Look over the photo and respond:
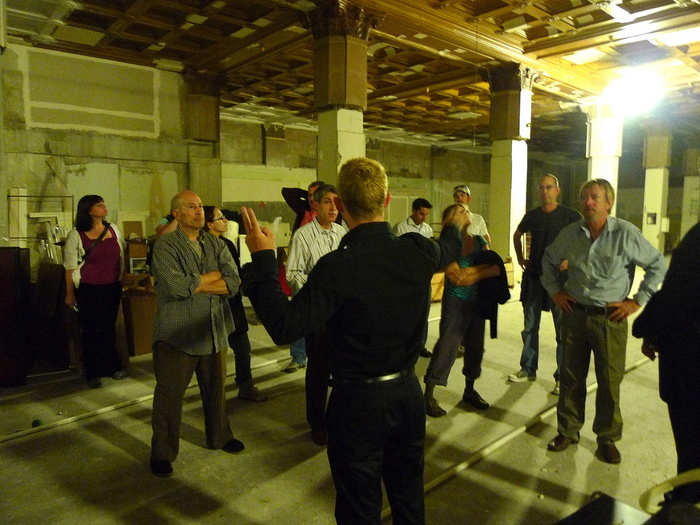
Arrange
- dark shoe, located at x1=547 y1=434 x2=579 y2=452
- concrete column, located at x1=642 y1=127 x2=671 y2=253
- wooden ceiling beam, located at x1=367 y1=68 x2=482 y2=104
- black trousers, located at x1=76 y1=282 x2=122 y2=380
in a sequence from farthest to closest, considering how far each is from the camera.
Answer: concrete column, located at x1=642 y1=127 x2=671 y2=253, wooden ceiling beam, located at x1=367 y1=68 x2=482 y2=104, black trousers, located at x1=76 y1=282 x2=122 y2=380, dark shoe, located at x1=547 y1=434 x2=579 y2=452

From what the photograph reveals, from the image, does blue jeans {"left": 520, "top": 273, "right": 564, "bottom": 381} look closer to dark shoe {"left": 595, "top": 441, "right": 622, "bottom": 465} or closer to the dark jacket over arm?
dark shoe {"left": 595, "top": 441, "right": 622, "bottom": 465}

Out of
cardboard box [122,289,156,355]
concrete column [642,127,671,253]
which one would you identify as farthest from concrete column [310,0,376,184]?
concrete column [642,127,671,253]

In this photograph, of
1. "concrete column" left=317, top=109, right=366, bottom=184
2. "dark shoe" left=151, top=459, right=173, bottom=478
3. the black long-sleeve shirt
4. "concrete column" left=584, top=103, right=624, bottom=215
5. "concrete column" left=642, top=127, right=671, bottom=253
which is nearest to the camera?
the black long-sleeve shirt

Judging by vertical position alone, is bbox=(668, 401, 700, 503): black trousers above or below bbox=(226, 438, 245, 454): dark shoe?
above

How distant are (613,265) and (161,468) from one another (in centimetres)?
281

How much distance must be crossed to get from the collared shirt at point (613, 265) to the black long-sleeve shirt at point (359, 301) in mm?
1645

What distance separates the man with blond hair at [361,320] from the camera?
5.13 ft

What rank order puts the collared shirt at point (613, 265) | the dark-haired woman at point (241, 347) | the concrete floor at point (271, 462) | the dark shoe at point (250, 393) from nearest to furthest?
the concrete floor at point (271, 462), the collared shirt at point (613, 265), the dark-haired woman at point (241, 347), the dark shoe at point (250, 393)

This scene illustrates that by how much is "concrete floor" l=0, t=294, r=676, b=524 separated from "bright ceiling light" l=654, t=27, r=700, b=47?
16.3ft

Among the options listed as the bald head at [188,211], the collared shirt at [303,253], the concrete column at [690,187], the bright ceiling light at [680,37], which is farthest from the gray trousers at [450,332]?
the concrete column at [690,187]

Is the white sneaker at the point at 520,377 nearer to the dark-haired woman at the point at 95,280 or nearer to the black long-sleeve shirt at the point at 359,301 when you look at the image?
the black long-sleeve shirt at the point at 359,301

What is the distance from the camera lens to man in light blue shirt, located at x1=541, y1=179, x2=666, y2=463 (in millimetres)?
Result: 2881

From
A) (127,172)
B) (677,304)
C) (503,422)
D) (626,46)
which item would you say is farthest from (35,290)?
(626,46)

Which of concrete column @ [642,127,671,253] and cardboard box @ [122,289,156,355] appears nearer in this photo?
cardboard box @ [122,289,156,355]
